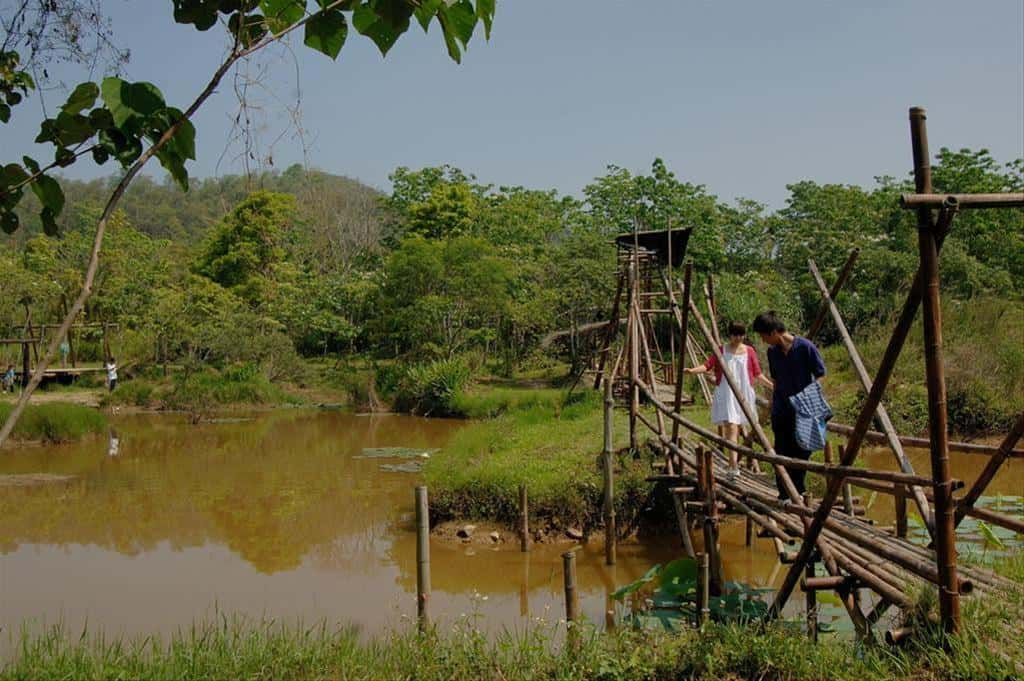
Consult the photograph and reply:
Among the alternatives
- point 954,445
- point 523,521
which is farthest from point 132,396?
point 954,445

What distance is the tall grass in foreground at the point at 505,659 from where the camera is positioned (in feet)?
12.2

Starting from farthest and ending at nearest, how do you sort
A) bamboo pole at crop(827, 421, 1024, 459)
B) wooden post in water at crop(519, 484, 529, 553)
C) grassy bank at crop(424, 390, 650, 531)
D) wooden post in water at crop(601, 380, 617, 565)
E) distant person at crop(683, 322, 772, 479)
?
1. grassy bank at crop(424, 390, 650, 531)
2. wooden post in water at crop(519, 484, 529, 553)
3. wooden post in water at crop(601, 380, 617, 565)
4. distant person at crop(683, 322, 772, 479)
5. bamboo pole at crop(827, 421, 1024, 459)

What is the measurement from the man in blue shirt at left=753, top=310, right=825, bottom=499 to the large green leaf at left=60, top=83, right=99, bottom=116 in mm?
4143

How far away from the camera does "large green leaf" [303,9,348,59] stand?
6.23ft

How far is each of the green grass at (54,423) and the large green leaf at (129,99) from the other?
54.4 ft

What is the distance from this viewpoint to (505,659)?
13.3ft

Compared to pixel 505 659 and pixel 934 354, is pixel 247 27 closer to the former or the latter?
pixel 934 354

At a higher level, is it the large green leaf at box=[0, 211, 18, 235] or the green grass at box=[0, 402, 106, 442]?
the large green leaf at box=[0, 211, 18, 235]

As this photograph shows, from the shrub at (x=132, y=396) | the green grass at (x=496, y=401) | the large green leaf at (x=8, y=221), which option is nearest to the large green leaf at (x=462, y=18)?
the large green leaf at (x=8, y=221)

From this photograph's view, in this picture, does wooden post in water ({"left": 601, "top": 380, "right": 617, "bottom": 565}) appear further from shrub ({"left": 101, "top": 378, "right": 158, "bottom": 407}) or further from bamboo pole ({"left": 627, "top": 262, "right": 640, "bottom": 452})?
shrub ({"left": 101, "top": 378, "right": 158, "bottom": 407})

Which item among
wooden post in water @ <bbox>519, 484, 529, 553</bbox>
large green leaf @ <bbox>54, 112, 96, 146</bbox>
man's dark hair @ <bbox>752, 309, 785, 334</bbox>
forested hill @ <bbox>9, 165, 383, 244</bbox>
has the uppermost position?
forested hill @ <bbox>9, 165, 383, 244</bbox>

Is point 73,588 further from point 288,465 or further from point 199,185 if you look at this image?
point 199,185

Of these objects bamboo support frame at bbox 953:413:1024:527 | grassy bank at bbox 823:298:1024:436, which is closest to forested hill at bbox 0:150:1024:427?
grassy bank at bbox 823:298:1024:436

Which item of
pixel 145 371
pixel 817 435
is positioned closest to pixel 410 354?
pixel 145 371
